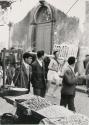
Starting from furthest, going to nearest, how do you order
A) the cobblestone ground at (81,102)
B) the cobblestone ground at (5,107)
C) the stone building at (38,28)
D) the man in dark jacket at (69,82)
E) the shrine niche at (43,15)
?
the shrine niche at (43,15), the stone building at (38,28), the cobblestone ground at (81,102), the man in dark jacket at (69,82), the cobblestone ground at (5,107)

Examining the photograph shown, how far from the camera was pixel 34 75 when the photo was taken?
29.2 ft

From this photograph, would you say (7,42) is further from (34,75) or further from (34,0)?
(34,75)

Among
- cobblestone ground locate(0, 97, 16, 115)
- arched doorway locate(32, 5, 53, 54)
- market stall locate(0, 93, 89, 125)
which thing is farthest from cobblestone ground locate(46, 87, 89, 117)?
arched doorway locate(32, 5, 53, 54)

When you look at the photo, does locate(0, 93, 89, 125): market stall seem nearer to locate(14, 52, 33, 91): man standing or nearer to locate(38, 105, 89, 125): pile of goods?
locate(38, 105, 89, 125): pile of goods

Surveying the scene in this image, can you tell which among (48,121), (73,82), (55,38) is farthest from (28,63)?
(55,38)

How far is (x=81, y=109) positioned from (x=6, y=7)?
11666mm

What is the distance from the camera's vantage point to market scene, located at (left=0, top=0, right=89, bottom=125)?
19.9 feet

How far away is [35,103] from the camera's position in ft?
20.5

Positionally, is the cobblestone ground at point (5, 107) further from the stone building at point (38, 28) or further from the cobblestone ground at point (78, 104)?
the stone building at point (38, 28)

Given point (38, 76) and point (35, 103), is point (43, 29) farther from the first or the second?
point (35, 103)

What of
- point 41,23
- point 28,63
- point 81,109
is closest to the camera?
point 28,63

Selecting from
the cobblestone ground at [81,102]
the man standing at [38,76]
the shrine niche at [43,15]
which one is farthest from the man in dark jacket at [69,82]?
the shrine niche at [43,15]

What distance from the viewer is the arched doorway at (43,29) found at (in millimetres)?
16766

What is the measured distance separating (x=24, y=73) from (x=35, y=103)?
7.86ft
